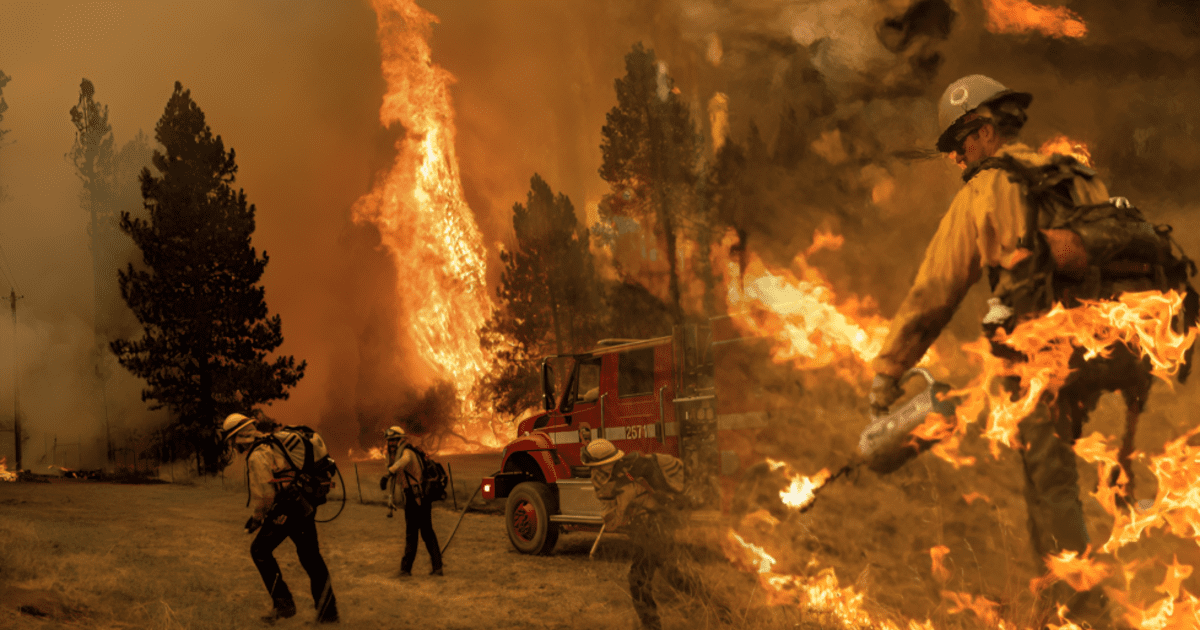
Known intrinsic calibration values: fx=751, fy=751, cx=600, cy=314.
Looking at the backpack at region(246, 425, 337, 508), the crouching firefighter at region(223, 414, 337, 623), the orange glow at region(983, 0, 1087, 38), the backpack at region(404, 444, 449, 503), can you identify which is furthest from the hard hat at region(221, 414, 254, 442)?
the orange glow at region(983, 0, 1087, 38)

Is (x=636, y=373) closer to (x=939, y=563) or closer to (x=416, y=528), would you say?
(x=416, y=528)

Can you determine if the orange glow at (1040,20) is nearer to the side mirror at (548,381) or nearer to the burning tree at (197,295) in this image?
the side mirror at (548,381)

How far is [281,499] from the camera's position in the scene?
21.9ft

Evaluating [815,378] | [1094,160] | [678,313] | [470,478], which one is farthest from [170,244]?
[1094,160]

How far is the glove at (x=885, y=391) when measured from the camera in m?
5.07

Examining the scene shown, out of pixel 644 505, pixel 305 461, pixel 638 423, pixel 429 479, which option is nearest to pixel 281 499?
pixel 305 461

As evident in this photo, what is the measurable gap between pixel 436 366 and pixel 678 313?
2000cm

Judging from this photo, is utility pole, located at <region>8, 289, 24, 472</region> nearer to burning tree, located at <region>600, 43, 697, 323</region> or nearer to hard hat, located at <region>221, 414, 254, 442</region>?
burning tree, located at <region>600, 43, 697, 323</region>

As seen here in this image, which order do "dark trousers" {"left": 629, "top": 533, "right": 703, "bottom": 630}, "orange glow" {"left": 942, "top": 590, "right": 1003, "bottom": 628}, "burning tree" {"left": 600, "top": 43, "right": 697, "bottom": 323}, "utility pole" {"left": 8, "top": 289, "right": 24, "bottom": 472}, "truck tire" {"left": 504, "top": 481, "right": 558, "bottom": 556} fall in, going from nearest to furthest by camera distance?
"orange glow" {"left": 942, "top": 590, "right": 1003, "bottom": 628}, "dark trousers" {"left": 629, "top": 533, "right": 703, "bottom": 630}, "truck tire" {"left": 504, "top": 481, "right": 558, "bottom": 556}, "burning tree" {"left": 600, "top": 43, "right": 697, "bottom": 323}, "utility pole" {"left": 8, "top": 289, "right": 24, "bottom": 472}

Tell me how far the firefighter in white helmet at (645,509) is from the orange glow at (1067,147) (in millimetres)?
4104

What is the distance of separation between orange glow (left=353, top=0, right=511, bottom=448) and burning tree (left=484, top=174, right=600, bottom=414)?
23.4ft

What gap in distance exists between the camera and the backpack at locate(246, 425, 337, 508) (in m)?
6.79

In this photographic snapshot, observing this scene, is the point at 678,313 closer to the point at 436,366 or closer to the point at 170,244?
the point at 170,244

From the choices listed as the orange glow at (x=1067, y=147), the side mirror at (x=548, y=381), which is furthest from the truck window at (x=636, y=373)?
the orange glow at (x=1067, y=147)
